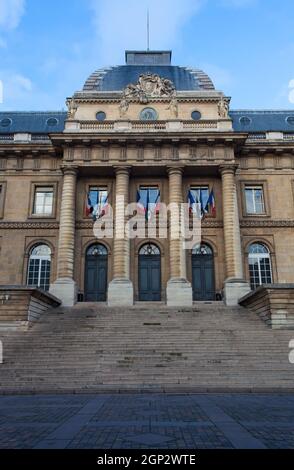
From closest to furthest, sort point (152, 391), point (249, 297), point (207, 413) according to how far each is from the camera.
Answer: point (207, 413)
point (152, 391)
point (249, 297)

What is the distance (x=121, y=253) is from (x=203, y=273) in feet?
16.9

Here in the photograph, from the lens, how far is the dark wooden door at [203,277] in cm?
2370

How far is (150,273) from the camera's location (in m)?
24.1

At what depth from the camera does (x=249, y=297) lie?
62.8 feet

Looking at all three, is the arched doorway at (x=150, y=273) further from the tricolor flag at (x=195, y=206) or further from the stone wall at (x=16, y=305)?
the stone wall at (x=16, y=305)

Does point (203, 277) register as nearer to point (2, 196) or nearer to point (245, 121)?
point (245, 121)

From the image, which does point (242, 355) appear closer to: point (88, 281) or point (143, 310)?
point (143, 310)

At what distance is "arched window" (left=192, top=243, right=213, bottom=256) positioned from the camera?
80.1 feet

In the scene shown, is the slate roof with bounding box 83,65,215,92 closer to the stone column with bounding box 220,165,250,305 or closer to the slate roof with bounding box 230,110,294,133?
the slate roof with bounding box 230,110,294,133

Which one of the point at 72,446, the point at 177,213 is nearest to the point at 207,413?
the point at 72,446

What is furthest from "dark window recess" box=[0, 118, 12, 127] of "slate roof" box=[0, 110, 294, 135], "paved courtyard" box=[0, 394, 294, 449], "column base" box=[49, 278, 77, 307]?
"paved courtyard" box=[0, 394, 294, 449]

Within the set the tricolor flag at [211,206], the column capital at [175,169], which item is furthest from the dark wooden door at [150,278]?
the column capital at [175,169]

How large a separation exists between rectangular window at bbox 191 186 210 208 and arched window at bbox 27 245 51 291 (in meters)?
9.72

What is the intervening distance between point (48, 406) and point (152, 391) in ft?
11.4
